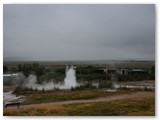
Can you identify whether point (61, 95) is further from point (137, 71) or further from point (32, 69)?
point (137, 71)

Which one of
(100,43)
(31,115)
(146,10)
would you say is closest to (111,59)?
(100,43)

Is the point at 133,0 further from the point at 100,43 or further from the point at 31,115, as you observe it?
the point at 31,115

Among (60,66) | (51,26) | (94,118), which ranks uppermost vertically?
(51,26)

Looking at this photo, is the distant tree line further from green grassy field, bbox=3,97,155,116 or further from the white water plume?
green grassy field, bbox=3,97,155,116

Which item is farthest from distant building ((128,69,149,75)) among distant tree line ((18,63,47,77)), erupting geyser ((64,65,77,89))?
distant tree line ((18,63,47,77))

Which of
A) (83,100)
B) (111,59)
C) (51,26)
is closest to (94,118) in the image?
(83,100)

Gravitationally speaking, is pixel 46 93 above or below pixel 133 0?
below
